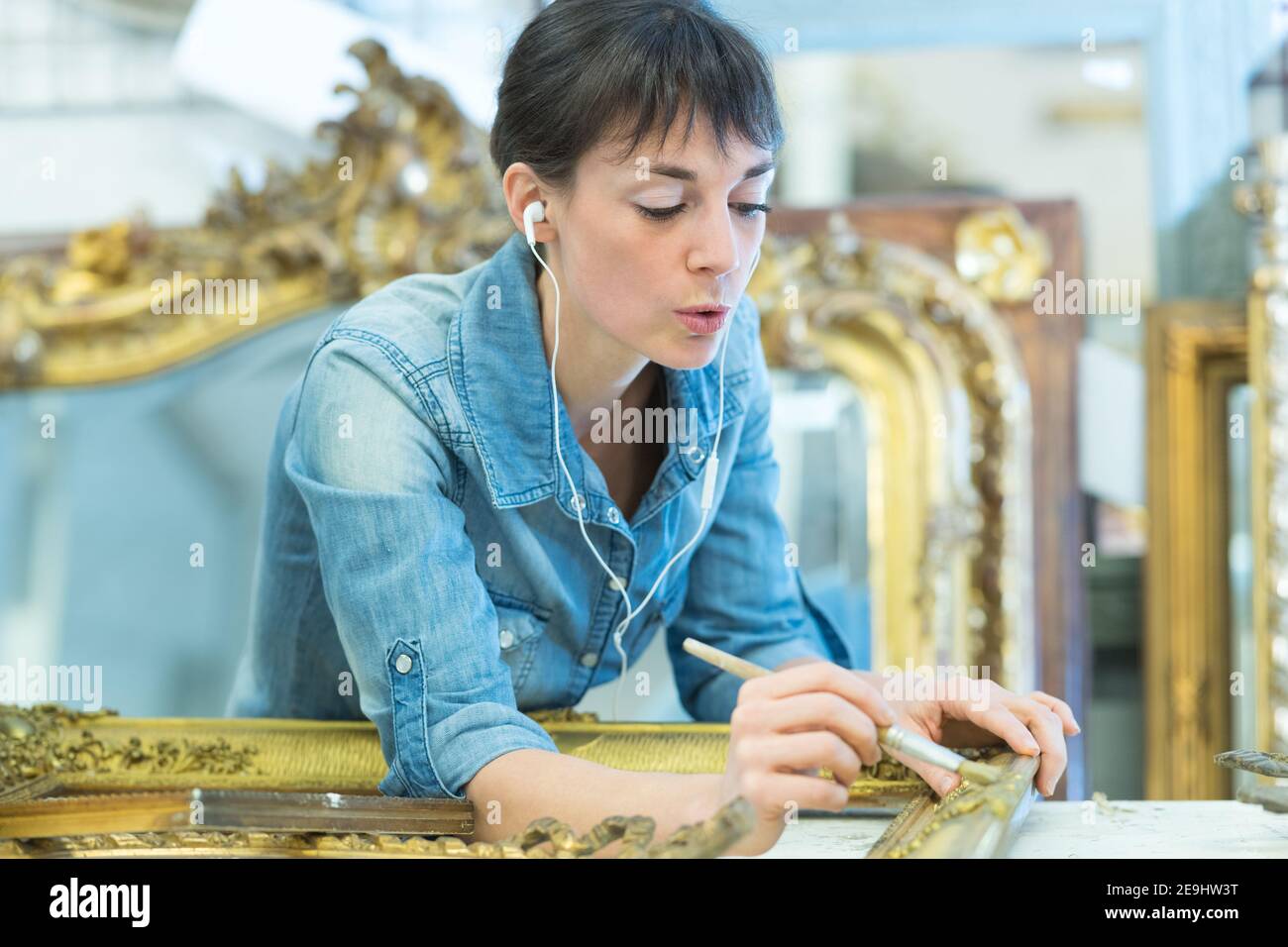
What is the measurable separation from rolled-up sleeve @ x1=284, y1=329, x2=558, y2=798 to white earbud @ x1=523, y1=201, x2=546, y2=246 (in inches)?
5.0

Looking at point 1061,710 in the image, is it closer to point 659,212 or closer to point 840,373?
point 659,212

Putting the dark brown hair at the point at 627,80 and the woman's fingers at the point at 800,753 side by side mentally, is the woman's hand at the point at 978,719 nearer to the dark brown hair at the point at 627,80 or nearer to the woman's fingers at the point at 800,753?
the woman's fingers at the point at 800,753

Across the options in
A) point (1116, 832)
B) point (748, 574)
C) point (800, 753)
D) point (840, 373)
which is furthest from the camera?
point (840, 373)

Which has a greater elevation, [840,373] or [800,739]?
[840,373]

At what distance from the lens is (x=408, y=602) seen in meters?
0.72

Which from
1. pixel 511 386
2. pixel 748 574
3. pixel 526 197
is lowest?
pixel 748 574

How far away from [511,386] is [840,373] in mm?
1040

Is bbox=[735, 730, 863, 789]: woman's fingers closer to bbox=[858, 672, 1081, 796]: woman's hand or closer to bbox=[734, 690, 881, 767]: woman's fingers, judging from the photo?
bbox=[734, 690, 881, 767]: woman's fingers

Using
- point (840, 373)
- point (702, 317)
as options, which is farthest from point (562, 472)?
point (840, 373)

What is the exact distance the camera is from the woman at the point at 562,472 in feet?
2.26

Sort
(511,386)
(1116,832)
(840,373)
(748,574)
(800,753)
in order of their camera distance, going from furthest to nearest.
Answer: (840,373)
(748,574)
(511,386)
(1116,832)
(800,753)

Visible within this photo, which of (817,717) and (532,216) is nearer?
(817,717)

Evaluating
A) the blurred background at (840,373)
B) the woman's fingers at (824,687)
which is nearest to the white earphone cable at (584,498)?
the woman's fingers at (824,687)

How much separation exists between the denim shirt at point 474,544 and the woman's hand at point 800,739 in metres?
0.17
